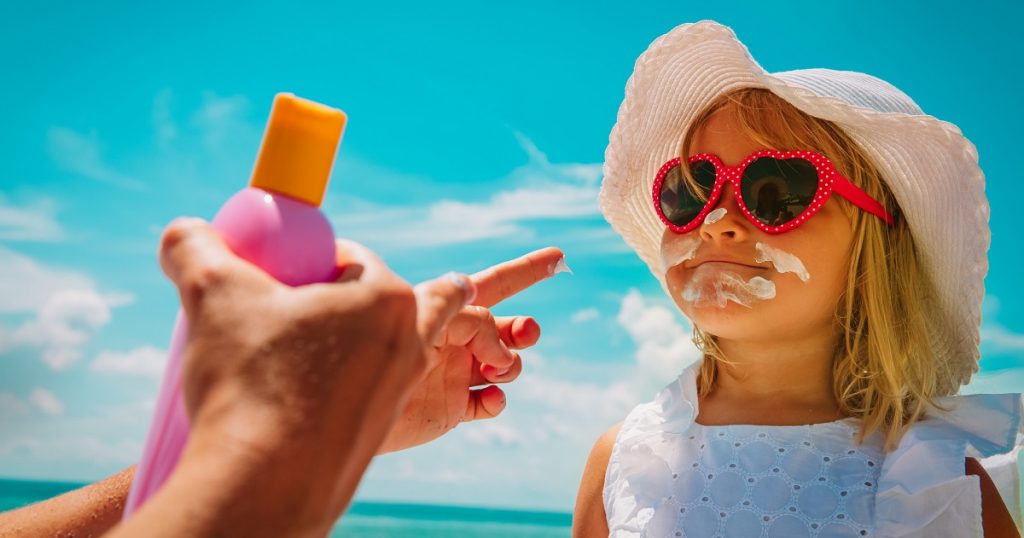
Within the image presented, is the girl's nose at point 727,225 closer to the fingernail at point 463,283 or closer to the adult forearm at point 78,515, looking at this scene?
the fingernail at point 463,283

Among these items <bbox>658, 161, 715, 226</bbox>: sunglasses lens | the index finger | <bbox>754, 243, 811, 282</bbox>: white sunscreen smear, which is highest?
<bbox>658, 161, 715, 226</bbox>: sunglasses lens

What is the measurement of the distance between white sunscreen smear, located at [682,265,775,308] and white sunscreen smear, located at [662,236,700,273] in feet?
0.34

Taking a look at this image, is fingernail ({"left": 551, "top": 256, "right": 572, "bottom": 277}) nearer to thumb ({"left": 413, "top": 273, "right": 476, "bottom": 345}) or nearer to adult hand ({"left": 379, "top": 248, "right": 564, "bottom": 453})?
adult hand ({"left": 379, "top": 248, "right": 564, "bottom": 453})

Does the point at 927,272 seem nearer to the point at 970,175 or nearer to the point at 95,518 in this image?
the point at 970,175

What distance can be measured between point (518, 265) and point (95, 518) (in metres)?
1.33

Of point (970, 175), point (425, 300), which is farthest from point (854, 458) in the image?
point (425, 300)

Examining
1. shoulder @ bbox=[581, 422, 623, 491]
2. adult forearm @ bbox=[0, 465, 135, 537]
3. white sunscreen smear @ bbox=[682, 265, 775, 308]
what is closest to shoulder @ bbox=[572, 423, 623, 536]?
shoulder @ bbox=[581, 422, 623, 491]

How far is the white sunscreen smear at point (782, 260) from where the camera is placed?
300 centimetres

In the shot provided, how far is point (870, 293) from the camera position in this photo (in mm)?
3164

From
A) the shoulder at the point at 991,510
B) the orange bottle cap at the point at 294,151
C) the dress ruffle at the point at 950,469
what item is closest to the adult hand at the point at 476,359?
the orange bottle cap at the point at 294,151

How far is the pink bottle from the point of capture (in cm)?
119

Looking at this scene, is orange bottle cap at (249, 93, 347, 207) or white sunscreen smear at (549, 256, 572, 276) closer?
orange bottle cap at (249, 93, 347, 207)

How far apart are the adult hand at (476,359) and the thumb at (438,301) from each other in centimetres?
77

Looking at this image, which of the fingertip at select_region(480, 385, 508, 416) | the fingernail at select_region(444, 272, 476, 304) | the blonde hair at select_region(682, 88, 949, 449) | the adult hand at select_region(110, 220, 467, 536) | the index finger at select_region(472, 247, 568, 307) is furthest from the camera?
the blonde hair at select_region(682, 88, 949, 449)
